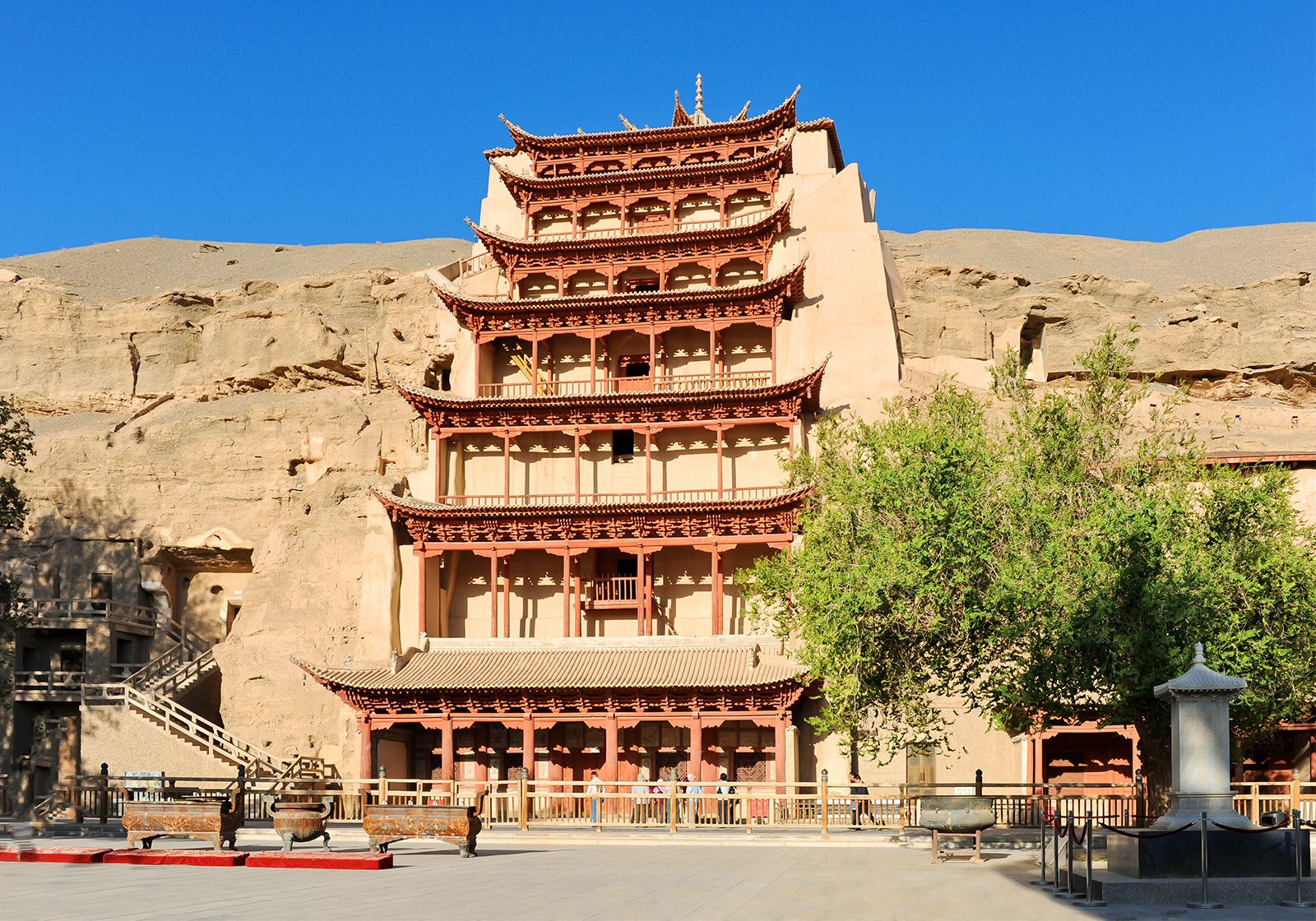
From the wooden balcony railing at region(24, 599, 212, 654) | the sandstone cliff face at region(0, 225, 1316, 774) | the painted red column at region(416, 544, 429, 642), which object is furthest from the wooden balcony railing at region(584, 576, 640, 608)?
the wooden balcony railing at region(24, 599, 212, 654)

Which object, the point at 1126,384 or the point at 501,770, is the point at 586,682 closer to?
the point at 501,770

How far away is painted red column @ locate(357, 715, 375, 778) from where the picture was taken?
127 ft

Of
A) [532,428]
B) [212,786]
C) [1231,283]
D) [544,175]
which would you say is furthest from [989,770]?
[1231,283]

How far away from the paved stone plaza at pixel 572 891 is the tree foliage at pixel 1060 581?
470 cm

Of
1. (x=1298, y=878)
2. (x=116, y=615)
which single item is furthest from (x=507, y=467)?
(x=1298, y=878)

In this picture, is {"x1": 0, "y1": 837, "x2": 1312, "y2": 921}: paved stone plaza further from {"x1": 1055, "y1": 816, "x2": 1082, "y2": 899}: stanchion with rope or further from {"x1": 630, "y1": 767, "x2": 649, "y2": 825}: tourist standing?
{"x1": 630, "y1": 767, "x2": 649, "y2": 825}: tourist standing

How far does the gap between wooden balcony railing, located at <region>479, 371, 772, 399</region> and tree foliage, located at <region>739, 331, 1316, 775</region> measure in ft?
52.1

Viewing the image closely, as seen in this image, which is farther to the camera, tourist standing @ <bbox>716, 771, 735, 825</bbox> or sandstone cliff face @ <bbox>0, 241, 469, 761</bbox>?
sandstone cliff face @ <bbox>0, 241, 469, 761</bbox>

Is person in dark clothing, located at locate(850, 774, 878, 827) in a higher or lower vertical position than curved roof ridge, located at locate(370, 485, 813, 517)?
lower

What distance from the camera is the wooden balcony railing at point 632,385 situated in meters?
45.5

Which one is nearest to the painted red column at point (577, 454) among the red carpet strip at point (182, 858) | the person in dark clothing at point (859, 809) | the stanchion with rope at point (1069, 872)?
the person in dark clothing at point (859, 809)

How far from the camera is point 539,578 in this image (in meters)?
45.6

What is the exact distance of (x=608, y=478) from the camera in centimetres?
4694

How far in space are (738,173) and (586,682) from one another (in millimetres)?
22082
